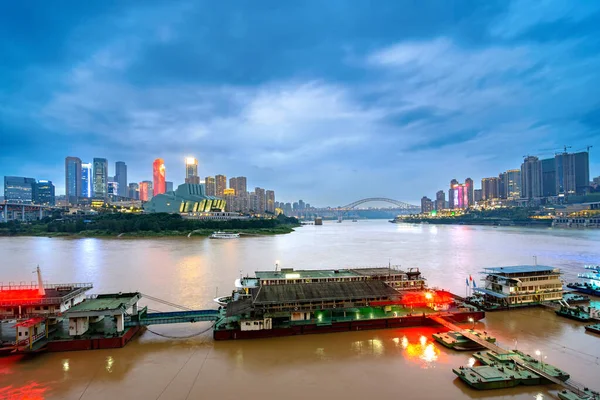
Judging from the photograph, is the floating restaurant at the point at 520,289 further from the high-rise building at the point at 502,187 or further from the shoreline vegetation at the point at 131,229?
the high-rise building at the point at 502,187

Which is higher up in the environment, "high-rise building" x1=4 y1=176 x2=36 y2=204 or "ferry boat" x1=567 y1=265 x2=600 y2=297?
"high-rise building" x1=4 y1=176 x2=36 y2=204

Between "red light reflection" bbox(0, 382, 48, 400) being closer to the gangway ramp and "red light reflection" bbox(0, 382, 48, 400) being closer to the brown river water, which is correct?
the brown river water

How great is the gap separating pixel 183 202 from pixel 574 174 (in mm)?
134472

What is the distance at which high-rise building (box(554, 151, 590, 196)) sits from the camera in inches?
5064

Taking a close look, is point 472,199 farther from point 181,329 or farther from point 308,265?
point 181,329

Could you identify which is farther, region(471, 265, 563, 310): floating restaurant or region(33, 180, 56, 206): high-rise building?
region(33, 180, 56, 206): high-rise building

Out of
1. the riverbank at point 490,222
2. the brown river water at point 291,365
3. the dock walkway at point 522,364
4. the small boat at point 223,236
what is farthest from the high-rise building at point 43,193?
Result: the dock walkway at point 522,364

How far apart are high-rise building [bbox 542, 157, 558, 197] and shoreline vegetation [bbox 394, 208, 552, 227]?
3374 cm

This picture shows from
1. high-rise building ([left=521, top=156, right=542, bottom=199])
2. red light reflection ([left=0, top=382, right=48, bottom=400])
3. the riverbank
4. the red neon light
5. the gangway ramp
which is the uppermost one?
high-rise building ([left=521, top=156, right=542, bottom=199])

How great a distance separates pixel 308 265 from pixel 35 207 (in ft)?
336

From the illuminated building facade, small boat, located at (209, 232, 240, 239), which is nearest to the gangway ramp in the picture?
small boat, located at (209, 232, 240, 239)

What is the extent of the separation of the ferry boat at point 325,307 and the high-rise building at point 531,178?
485 feet

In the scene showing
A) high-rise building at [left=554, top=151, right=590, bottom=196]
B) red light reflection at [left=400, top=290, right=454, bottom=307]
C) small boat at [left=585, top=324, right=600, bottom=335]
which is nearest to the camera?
small boat at [left=585, top=324, right=600, bottom=335]

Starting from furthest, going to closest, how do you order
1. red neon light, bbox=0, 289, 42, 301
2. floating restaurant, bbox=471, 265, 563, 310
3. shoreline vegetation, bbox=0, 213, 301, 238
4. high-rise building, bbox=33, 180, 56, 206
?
high-rise building, bbox=33, 180, 56, 206, shoreline vegetation, bbox=0, 213, 301, 238, floating restaurant, bbox=471, 265, 563, 310, red neon light, bbox=0, 289, 42, 301
